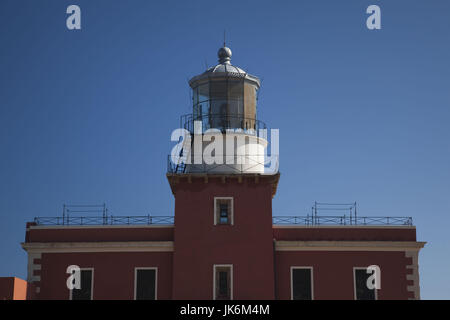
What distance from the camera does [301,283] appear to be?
31.6 metres

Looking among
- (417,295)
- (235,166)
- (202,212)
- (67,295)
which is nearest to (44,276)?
(67,295)

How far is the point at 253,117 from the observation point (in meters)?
34.0

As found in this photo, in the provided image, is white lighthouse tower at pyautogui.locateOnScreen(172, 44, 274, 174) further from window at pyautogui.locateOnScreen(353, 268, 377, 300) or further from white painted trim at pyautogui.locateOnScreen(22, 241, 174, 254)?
window at pyautogui.locateOnScreen(353, 268, 377, 300)

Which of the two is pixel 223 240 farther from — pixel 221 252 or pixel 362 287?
pixel 362 287

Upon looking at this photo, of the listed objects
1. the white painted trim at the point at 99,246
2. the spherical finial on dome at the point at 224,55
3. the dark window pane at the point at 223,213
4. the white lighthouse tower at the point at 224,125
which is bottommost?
the white painted trim at the point at 99,246

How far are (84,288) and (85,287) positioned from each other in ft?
0.18

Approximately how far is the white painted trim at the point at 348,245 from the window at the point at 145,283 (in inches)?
199

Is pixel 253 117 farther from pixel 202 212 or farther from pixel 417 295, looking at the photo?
pixel 417 295

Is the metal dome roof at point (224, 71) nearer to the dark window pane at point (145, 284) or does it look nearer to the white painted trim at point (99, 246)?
the white painted trim at point (99, 246)

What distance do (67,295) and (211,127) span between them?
899 centimetres

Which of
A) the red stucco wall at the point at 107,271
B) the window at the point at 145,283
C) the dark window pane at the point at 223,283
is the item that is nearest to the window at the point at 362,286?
the dark window pane at the point at 223,283

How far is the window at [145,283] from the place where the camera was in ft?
103

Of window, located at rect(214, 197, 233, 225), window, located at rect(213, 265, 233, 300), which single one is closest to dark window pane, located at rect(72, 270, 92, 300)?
window, located at rect(213, 265, 233, 300)
